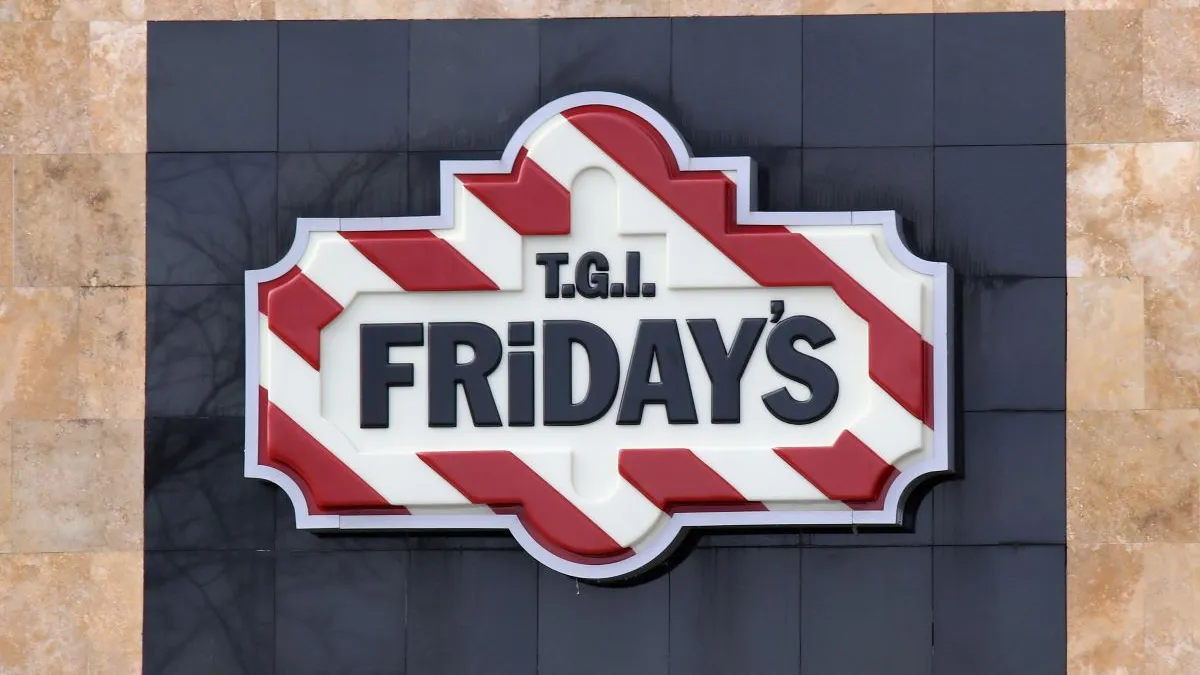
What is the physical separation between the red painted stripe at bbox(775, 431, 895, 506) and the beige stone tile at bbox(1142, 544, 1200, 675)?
176 centimetres

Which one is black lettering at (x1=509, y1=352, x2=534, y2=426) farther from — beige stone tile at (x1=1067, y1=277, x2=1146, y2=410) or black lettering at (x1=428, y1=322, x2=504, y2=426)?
beige stone tile at (x1=1067, y1=277, x2=1146, y2=410)

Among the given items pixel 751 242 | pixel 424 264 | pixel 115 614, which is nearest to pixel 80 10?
pixel 424 264

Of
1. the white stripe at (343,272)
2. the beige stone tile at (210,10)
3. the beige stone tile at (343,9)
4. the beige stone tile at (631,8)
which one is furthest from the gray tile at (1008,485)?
the beige stone tile at (210,10)

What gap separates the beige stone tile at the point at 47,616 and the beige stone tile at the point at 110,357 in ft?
3.30

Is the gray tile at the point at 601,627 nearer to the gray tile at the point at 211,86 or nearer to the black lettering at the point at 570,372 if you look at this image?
the black lettering at the point at 570,372

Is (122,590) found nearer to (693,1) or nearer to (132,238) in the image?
(132,238)

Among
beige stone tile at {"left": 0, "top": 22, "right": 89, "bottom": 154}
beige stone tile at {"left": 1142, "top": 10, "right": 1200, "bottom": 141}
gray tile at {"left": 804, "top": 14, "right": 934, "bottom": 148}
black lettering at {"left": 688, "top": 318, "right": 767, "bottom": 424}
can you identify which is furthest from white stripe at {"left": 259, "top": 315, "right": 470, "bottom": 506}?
beige stone tile at {"left": 1142, "top": 10, "right": 1200, "bottom": 141}

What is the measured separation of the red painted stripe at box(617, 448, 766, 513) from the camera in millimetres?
9406

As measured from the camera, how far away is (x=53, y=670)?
9820mm

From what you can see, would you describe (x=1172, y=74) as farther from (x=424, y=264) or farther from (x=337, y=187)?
(x=337, y=187)

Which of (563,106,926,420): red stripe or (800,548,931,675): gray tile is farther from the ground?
(563,106,926,420): red stripe

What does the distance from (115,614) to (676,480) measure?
3.72 metres

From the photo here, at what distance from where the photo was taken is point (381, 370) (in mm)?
9633

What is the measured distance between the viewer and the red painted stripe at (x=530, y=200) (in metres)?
9.57
